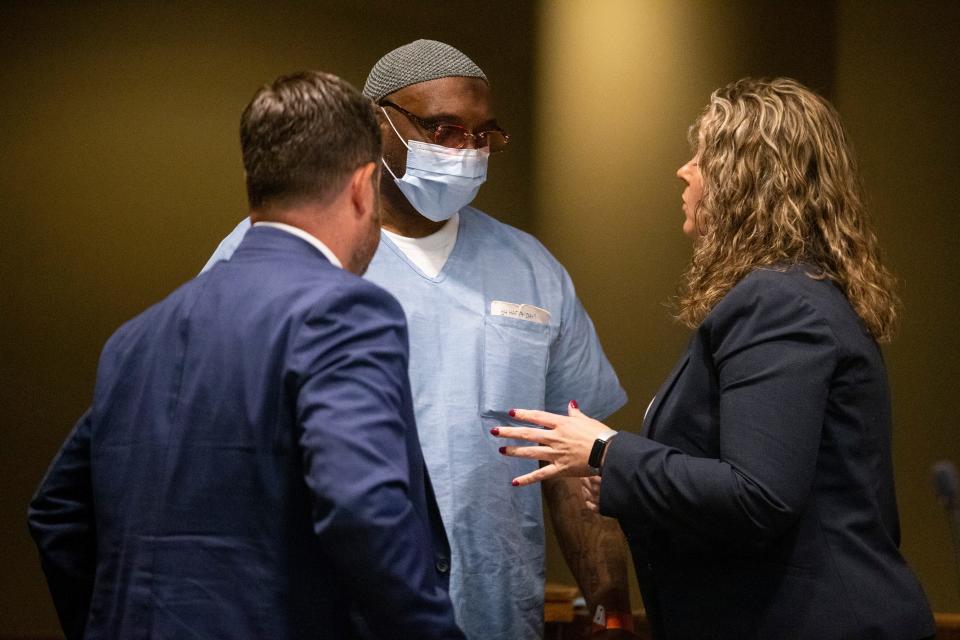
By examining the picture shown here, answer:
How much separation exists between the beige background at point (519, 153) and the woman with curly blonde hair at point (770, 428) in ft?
4.97

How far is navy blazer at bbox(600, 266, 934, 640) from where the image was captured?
1.31m

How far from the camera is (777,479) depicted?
130cm

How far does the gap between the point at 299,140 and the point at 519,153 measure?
1.97m

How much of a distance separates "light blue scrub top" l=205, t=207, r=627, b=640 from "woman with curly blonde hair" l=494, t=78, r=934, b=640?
1.06ft

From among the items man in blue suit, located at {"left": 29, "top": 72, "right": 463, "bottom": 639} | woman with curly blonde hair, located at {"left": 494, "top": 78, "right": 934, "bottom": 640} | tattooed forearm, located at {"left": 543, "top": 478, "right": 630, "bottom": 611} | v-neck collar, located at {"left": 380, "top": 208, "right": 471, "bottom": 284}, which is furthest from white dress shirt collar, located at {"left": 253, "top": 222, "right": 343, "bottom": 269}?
tattooed forearm, located at {"left": 543, "top": 478, "right": 630, "bottom": 611}

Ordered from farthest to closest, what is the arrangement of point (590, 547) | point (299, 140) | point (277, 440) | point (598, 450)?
point (590, 547)
point (598, 450)
point (299, 140)
point (277, 440)

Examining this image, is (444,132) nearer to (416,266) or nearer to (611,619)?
(416,266)

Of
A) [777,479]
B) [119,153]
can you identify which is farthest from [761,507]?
[119,153]

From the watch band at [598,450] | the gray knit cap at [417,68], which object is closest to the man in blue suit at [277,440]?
the watch band at [598,450]

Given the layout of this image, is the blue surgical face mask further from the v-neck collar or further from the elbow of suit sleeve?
the elbow of suit sleeve

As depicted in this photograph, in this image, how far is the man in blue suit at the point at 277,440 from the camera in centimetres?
106

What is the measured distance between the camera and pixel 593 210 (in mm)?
3100

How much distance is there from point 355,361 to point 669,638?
0.70 metres

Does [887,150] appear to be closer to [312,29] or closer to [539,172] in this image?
[539,172]
